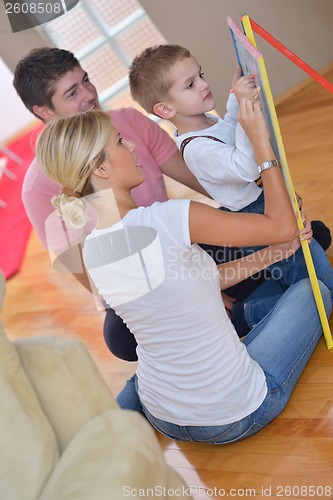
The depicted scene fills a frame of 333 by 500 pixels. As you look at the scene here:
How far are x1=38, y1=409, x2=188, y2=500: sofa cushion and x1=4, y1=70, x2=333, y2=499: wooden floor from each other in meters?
0.46

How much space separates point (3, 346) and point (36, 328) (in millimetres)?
2042

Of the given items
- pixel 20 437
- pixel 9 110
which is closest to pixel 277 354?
pixel 20 437

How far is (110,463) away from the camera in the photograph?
116cm

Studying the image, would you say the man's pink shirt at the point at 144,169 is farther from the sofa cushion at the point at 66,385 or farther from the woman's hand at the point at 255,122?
the sofa cushion at the point at 66,385

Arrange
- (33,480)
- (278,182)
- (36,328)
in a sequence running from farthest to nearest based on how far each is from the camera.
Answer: (36,328) → (278,182) → (33,480)

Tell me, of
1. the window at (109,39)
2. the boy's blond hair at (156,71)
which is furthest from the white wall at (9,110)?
the boy's blond hair at (156,71)

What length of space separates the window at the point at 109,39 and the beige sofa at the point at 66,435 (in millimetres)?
3514

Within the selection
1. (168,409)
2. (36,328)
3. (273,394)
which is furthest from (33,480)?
(36,328)

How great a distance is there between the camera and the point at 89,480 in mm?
1144

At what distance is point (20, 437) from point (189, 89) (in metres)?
1.03

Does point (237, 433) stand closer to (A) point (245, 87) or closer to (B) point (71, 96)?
(A) point (245, 87)

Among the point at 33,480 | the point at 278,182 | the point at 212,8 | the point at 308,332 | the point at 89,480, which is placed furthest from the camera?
the point at 212,8

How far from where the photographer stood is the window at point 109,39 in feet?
15.2

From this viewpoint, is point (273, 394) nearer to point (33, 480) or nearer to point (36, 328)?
point (33, 480)
